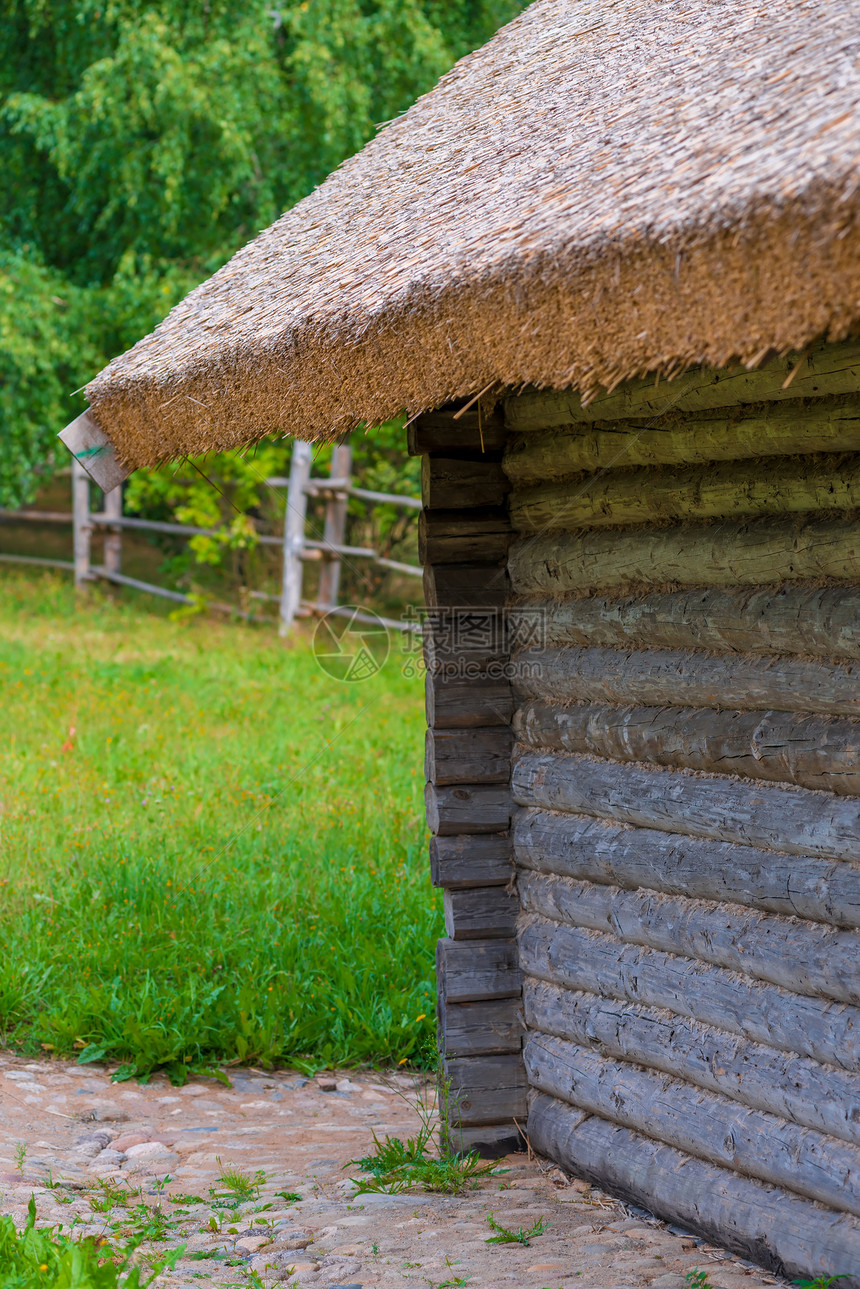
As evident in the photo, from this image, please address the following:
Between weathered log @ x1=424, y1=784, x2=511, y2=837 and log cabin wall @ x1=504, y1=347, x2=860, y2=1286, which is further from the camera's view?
weathered log @ x1=424, y1=784, x2=511, y2=837

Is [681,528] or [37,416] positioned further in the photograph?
[37,416]

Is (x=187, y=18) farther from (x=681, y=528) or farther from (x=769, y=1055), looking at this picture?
(x=769, y=1055)

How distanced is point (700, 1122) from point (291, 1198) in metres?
1.16

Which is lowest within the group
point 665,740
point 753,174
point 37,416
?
point 665,740

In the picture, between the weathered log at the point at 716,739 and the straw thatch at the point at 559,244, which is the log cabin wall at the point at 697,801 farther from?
the straw thatch at the point at 559,244

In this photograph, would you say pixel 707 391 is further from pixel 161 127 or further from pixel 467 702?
pixel 161 127

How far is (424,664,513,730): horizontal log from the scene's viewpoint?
362cm

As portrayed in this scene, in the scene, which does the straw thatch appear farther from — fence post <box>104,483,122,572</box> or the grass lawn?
fence post <box>104,483,122,572</box>

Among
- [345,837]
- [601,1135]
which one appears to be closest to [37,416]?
[345,837]

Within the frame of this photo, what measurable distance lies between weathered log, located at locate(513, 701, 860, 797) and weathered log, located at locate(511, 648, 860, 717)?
3 centimetres

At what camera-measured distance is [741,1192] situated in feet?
9.07

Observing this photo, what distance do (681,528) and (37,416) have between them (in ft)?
33.5

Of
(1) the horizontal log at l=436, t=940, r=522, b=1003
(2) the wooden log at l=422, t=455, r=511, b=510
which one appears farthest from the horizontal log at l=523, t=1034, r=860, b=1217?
(2) the wooden log at l=422, t=455, r=511, b=510

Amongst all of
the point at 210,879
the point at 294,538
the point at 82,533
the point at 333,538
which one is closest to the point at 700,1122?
the point at 210,879
